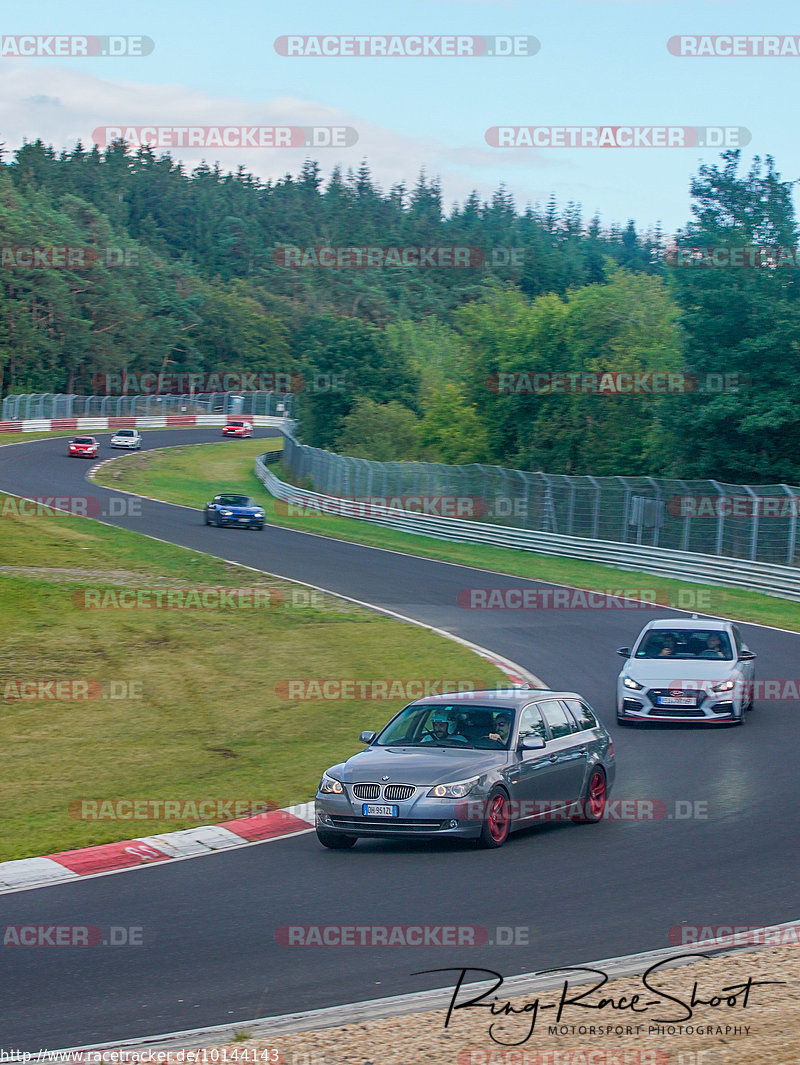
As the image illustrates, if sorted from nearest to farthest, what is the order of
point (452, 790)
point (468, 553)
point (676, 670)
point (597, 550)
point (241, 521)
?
1. point (452, 790)
2. point (676, 670)
3. point (597, 550)
4. point (468, 553)
5. point (241, 521)

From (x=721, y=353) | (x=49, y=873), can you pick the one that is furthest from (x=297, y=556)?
(x=49, y=873)

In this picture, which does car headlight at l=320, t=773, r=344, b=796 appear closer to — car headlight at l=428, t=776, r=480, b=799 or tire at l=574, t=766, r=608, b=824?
car headlight at l=428, t=776, r=480, b=799

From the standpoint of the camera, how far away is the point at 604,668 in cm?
2144

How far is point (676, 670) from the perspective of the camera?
57.0 feet

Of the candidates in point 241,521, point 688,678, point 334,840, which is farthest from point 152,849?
point 241,521

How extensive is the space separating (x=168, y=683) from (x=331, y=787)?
31.5ft

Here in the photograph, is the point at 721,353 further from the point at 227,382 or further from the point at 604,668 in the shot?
the point at 227,382

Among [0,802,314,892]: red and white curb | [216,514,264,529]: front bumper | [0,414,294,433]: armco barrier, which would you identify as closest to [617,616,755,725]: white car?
[0,802,314,892]: red and white curb

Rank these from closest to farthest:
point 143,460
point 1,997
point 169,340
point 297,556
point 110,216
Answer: point 1,997
point 297,556
point 143,460
point 169,340
point 110,216

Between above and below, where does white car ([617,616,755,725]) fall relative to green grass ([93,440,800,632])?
above

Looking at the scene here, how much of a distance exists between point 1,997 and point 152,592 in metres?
22.1

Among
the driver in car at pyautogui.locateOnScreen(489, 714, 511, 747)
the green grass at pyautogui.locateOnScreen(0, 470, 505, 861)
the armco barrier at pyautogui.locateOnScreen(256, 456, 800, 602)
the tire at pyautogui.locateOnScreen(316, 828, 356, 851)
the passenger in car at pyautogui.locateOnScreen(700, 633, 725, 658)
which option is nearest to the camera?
the tire at pyautogui.locateOnScreen(316, 828, 356, 851)

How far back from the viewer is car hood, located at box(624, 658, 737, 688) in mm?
17078

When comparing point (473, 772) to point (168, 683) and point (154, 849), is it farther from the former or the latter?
point (168, 683)
